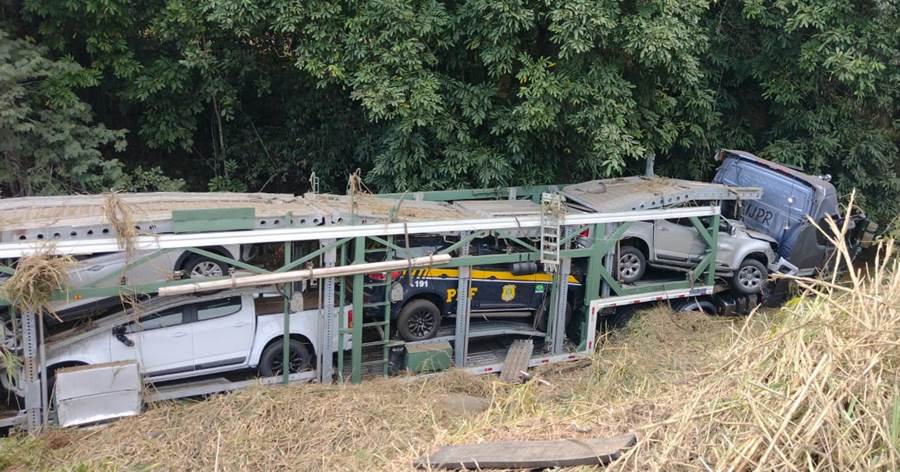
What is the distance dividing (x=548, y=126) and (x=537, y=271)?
3.10m

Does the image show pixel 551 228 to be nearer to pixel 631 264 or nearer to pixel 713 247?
pixel 631 264

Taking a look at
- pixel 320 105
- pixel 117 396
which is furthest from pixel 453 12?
pixel 117 396

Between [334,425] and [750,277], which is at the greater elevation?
[750,277]

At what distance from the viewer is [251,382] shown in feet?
27.1

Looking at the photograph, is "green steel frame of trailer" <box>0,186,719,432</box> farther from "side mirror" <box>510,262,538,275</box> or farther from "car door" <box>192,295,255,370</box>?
"car door" <box>192,295,255,370</box>

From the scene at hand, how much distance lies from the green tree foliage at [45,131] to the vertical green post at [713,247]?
400 inches

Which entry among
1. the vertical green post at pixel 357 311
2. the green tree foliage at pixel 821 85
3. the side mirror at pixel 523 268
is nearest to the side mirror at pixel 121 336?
the vertical green post at pixel 357 311

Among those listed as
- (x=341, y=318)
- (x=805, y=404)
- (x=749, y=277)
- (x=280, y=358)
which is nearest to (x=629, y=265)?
(x=749, y=277)

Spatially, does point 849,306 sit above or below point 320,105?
below

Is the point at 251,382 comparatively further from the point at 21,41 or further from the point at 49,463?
the point at 21,41

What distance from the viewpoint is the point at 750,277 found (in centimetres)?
1177

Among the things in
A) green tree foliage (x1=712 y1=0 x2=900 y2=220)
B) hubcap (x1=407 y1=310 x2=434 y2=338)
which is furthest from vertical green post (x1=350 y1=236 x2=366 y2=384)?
green tree foliage (x1=712 y1=0 x2=900 y2=220)

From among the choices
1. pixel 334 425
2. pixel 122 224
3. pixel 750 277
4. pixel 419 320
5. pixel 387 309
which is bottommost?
pixel 334 425

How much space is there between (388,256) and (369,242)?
78cm
